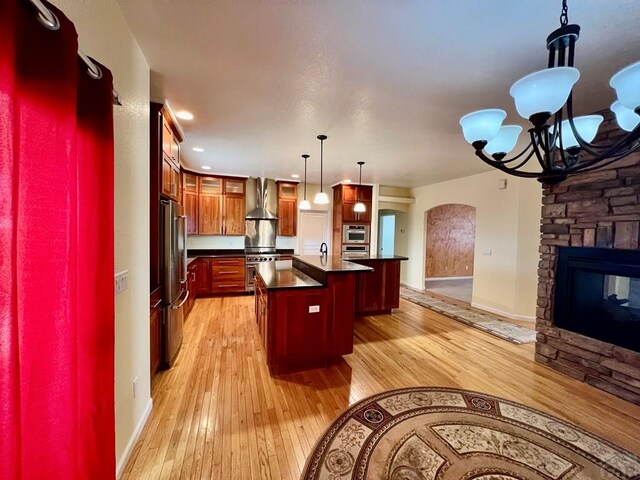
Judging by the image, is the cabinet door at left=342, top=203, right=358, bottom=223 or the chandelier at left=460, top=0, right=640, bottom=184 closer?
the chandelier at left=460, top=0, right=640, bottom=184

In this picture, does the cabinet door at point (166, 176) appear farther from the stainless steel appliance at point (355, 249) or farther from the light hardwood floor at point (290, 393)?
the stainless steel appliance at point (355, 249)

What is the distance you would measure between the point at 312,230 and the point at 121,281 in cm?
533

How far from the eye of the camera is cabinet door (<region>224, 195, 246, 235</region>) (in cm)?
581

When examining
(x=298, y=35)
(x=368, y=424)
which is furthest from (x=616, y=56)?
(x=368, y=424)

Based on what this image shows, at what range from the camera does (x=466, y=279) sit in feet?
27.4

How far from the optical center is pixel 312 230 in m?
6.75

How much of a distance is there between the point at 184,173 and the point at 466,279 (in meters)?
8.55

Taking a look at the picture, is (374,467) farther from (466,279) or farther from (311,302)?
(466,279)

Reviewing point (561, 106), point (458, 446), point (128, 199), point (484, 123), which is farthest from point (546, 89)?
point (128, 199)

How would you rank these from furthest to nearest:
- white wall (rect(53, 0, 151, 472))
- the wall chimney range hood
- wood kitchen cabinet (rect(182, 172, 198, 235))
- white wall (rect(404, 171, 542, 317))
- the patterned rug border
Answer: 1. the wall chimney range hood
2. wood kitchen cabinet (rect(182, 172, 198, 235))
3. white wall (rect(404, 171, 542, 317))
4. the patterned rug border
5. white wall (rect(53, 0, 151, 472))

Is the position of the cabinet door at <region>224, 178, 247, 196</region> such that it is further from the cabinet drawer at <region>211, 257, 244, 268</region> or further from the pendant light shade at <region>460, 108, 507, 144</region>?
the pendant light shade at <region>460, 108, 507, 144</region>

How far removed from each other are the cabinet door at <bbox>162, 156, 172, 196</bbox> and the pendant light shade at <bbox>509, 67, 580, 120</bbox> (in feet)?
9.11

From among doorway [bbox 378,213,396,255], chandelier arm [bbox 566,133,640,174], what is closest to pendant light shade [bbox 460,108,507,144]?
chandelier arm [bbox 566,133,640,174]

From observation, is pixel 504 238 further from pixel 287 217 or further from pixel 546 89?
pixel 287 217
